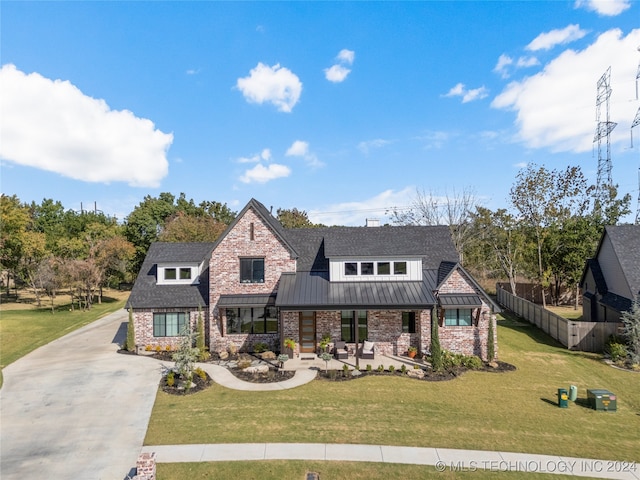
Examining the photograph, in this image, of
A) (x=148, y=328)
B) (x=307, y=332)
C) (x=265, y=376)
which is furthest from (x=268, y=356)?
(x=148, y=328)

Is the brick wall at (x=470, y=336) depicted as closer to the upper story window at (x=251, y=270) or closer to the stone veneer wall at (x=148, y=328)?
the upper story window at (x=251, y=270)

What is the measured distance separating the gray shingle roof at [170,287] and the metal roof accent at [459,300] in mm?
15173

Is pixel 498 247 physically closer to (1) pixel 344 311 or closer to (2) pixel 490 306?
(2) pixel 490 306

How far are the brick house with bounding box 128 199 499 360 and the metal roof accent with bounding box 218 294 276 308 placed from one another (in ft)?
0.21

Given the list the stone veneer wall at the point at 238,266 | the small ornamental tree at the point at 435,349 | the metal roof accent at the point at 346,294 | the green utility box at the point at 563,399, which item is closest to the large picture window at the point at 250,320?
the stone veneer wall at the point at 238,266

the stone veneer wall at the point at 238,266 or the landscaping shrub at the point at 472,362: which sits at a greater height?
the stone veneer wall at the point at 238,266

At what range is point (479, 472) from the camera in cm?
1123

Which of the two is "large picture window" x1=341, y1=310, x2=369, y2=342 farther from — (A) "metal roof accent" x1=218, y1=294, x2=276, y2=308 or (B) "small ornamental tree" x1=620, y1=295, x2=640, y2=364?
(B) "small ornamental tree" x1=620, y1=295, x2=640, y2=364

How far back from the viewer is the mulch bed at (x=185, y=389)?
17.3m

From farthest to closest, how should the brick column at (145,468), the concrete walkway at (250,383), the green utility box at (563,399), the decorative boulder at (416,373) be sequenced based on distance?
the decorative boulder at (416,373)
the concrete walkway at (250,383)
the green utility box at (563,399)
the brick column at (145,468)

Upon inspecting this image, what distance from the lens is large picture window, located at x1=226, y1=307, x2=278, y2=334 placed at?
77.7ft

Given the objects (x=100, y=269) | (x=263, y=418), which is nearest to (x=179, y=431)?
(x=263, y=418)

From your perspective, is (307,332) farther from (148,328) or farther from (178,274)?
(148,328)

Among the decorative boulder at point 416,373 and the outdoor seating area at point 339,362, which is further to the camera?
the outdoor seating area at point 339,362
